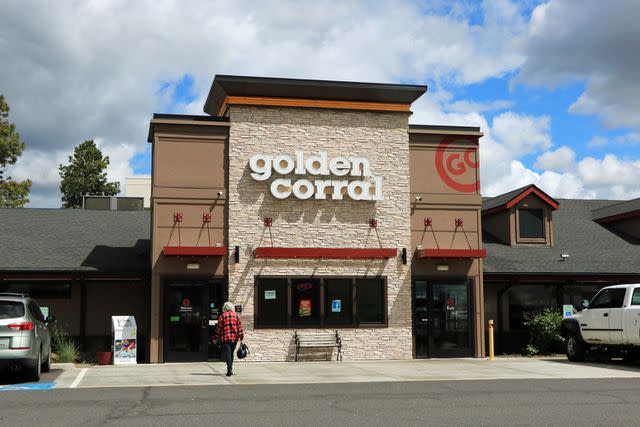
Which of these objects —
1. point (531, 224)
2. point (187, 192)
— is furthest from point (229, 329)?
point (531, 224)

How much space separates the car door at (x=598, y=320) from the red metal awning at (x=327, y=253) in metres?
5.57

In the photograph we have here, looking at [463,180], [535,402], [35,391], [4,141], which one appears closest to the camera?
[535,402]

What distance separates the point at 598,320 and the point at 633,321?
51.6 inches

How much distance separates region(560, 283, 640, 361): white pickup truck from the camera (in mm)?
19344

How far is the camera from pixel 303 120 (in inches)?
918

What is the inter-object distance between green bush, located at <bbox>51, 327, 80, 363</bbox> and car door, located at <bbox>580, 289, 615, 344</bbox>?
45.3 feet

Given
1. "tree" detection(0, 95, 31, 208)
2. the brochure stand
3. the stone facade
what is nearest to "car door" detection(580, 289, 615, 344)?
the stone facade

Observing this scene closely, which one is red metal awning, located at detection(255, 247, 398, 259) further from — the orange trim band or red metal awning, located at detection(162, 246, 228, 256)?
the orange trim band

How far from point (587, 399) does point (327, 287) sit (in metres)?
10.9

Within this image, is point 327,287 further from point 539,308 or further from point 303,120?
point 539,308

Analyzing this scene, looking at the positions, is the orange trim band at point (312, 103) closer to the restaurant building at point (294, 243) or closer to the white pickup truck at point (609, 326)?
the restaurant building at point (294, 243)

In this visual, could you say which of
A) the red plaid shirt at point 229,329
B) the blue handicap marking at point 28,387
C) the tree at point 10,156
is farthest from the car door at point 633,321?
the tree at point 10,156

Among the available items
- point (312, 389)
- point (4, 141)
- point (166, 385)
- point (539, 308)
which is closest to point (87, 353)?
point (166, 385)

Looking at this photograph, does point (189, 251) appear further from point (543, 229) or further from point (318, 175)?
point (543, 229)
